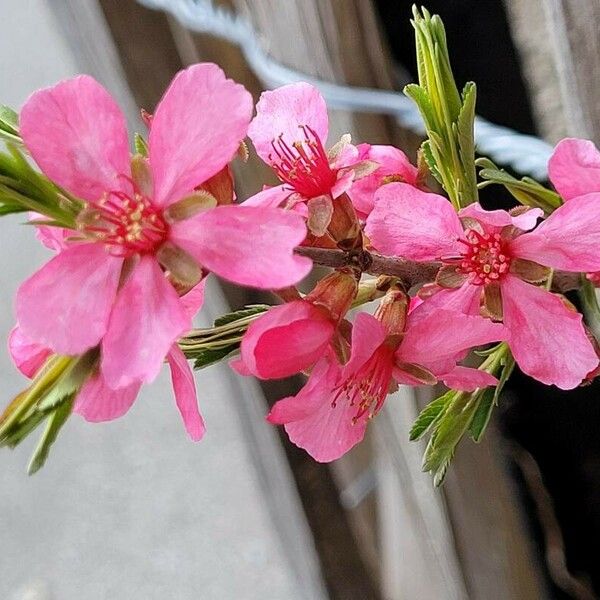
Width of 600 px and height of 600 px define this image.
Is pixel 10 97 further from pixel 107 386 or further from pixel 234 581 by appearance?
pixel 107 386

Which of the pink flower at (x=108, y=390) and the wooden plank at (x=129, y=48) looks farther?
the wooden plank at (x=129, y=48)

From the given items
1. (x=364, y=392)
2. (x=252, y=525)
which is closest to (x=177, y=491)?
(x=252, y=525)

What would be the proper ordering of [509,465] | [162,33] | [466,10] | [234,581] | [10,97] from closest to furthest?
[466,10] → [162,33] → [509,465] → [234,581] → [10,97]

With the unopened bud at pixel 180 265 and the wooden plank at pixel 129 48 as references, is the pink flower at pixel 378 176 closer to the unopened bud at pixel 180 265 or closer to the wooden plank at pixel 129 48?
the unopened bud at pixel 180 265

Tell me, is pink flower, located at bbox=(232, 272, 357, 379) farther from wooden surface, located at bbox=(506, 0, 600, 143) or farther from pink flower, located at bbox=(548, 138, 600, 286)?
wooden surface, located at bbox=(506, 0, 600, 143)

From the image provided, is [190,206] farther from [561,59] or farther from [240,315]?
[561,59]

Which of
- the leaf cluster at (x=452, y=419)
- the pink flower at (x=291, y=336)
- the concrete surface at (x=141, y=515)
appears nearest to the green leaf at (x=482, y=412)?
the leaf cluster at (x=452, y=419)

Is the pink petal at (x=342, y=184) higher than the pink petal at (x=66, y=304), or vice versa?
the pink petal at (x=66, y=304)
